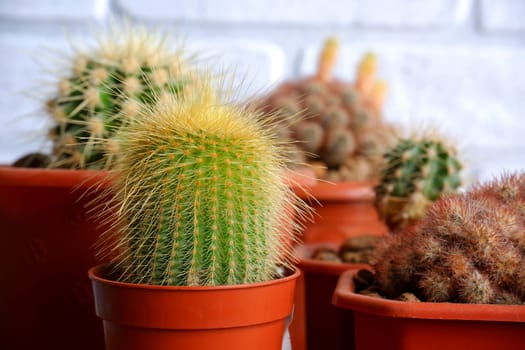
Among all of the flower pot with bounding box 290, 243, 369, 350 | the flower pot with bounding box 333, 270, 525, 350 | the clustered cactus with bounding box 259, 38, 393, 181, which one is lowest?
the flower pot with bounding box 290, 243, 369, 350

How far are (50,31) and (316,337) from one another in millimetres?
914

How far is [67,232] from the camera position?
2.47ft

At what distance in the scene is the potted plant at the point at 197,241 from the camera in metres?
0.55

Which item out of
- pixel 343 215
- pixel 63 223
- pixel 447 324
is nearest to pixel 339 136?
pixel 343 215

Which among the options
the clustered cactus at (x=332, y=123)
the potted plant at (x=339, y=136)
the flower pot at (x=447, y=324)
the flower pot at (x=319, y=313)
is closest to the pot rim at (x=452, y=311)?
the flower pot at (x=447, y=324)

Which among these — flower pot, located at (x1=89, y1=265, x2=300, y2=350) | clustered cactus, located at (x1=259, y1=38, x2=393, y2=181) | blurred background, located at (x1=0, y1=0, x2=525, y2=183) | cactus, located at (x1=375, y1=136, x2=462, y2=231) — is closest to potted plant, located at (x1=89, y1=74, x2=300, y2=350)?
flower pot, located at (x1=89, y1=265, x2=300, y2=350)

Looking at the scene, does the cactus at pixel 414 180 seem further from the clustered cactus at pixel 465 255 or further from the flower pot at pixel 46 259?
the flower pot at pixel 46 259

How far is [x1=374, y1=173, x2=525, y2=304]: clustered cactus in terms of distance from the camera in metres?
0.56

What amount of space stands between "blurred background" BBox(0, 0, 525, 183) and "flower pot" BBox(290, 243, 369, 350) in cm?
69

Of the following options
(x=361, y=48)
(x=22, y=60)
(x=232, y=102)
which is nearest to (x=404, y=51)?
(x=361, y=48)

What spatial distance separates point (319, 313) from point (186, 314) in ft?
0.86

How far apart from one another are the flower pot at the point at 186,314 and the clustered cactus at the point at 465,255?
0.39ft

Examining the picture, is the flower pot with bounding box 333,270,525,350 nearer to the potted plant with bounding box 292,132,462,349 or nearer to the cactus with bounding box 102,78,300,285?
the cactus with bounding box 102,78,300,285

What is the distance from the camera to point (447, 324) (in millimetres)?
535
